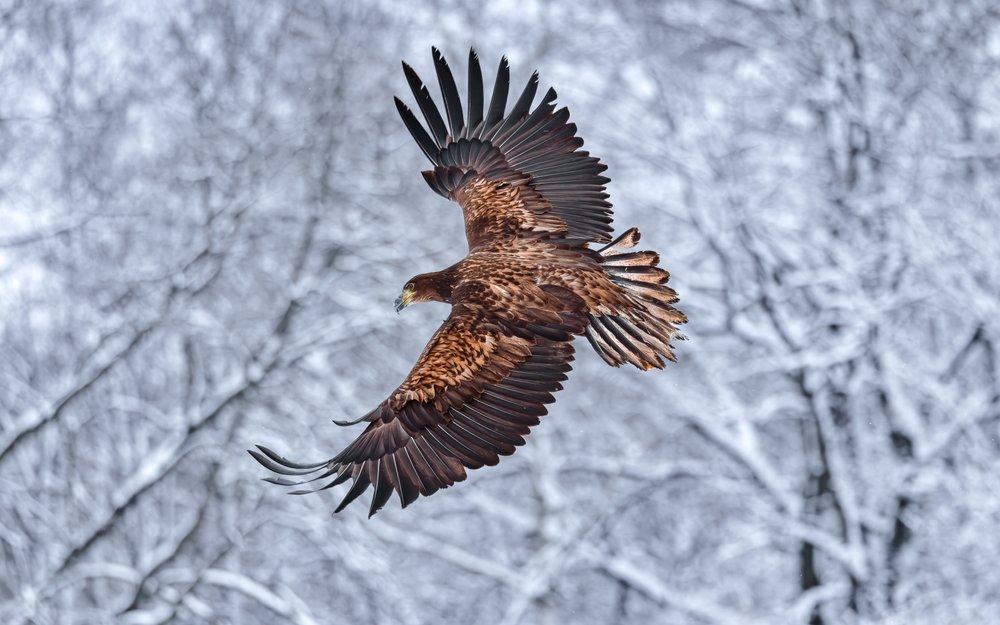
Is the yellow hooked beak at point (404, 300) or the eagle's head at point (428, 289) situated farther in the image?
the yellow hooked beak at point (404, 300)

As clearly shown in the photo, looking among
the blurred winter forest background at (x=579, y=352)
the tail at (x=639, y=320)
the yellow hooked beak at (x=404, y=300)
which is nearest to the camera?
the tail at (x=639, y=320)

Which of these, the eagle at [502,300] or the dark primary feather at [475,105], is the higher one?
the dark primary feather at [475,105]

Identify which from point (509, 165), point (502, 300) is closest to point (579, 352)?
point (509, 165)

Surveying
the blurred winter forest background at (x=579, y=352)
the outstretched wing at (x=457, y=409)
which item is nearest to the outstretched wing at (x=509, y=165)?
the outstretched wing at (x=457, y=409)

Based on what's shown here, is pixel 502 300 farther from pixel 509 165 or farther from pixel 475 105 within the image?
pixel 475 105

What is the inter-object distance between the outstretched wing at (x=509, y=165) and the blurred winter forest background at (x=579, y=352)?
309cm

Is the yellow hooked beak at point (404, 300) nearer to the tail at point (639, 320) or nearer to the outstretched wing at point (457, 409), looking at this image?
the outstretched wing at point (457, 409)

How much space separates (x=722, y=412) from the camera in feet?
37.8

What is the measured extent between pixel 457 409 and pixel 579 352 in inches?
172

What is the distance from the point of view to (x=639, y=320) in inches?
303

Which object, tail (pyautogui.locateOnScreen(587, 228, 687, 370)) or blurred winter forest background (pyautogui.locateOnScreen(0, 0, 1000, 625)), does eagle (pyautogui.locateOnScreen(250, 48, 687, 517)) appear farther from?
blurred winter forest background (pyautogui.locateOnScreen(0, 0, 1000, 625))

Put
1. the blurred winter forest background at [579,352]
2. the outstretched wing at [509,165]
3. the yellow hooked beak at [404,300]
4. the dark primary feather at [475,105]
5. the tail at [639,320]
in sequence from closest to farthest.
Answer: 1. the tail at [639,320]
2. the yellow hooked beak at [404,300]
3. the outstretched wing at [509,165]
4. the dark primary feather at [475,105]
5. the blurred winter forest background at [579,352]

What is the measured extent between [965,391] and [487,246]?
488 cm

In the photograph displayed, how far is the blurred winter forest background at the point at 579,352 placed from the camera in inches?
449
